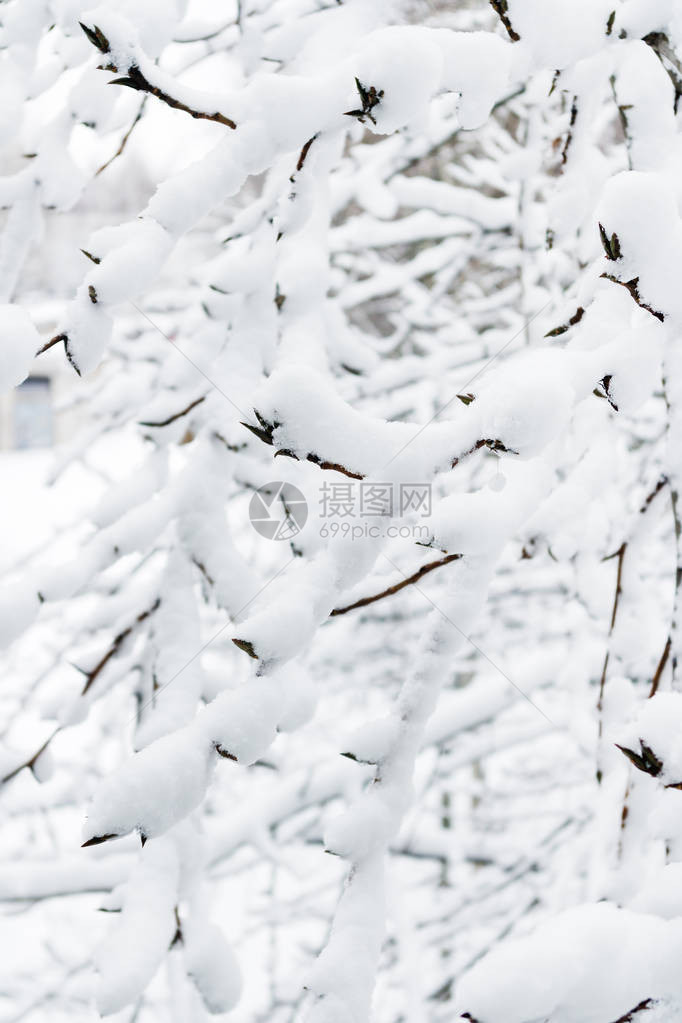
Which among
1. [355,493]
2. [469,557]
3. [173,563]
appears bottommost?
[173,563]

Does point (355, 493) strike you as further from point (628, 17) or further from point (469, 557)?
point (628, 17)

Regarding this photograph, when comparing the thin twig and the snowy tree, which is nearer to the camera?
the snowy tree

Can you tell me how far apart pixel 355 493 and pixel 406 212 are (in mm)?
4684

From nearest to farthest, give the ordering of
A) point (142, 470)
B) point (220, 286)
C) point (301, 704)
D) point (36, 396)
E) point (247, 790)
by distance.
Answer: point (301, 704) → point (220, 286) → point (142, 470) → point (247, 790) → point (36, 396)

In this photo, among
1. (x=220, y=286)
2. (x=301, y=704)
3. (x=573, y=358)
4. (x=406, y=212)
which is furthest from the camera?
(x=406, y=212)

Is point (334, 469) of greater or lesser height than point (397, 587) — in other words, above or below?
above

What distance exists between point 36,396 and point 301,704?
1332 cm

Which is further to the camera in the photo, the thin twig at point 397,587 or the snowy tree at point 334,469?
the thin twig at point 397,587

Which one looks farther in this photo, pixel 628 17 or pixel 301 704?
pixel 301 704

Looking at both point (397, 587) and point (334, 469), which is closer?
point (334, 469)

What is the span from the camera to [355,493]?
2.64ft

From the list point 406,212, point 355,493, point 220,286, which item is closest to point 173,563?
point 220,286

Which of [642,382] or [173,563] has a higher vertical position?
[642,382]

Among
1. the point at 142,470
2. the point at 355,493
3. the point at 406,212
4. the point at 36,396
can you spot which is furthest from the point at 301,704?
the point at 36,396
